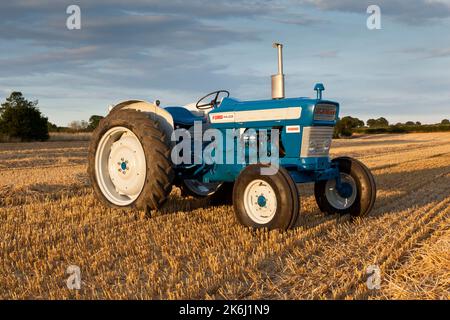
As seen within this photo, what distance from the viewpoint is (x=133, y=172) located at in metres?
6.81

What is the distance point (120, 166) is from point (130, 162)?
0.23 meters

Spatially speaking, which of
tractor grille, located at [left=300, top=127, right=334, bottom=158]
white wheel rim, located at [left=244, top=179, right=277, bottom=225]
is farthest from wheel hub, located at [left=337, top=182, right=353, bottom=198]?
white wheel rim, located at [left=244, top=179, right=277, bottom=225]

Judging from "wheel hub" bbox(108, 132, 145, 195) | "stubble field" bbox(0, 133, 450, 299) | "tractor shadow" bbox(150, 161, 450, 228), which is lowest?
"stubble field" bbox(0, 133, 450, 299)

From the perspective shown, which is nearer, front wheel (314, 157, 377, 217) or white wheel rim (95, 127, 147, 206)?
front wheel (314, 157, 377, 217)

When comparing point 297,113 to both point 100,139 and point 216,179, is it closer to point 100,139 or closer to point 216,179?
point 216,179

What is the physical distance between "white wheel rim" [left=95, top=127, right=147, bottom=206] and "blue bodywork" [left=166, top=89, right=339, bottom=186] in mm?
636

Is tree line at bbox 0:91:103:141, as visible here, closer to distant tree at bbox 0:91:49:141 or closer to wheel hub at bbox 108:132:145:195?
distant tree at bbox 0:91:49:141

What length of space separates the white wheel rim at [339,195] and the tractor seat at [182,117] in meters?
2.01

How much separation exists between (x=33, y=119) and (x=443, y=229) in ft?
114

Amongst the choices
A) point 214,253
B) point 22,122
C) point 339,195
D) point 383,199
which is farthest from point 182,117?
point 22,122

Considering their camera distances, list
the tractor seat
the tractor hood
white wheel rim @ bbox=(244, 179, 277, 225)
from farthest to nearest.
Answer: the tractor seat
the tractor hood
white wheel rim @ bbox=(244, 179, 277, 225)

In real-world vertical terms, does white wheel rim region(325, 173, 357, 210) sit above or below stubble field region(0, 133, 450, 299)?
above

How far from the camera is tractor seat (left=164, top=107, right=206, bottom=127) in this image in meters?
6.92
